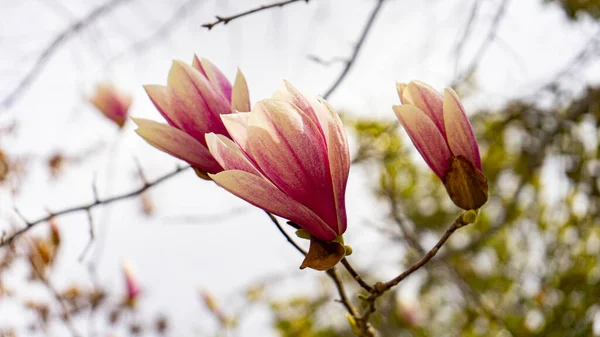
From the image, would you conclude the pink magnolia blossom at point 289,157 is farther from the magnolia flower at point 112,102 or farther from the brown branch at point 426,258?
the magnolia flower at point 112,102

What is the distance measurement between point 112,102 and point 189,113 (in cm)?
101

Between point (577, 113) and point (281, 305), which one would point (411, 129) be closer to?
point (577, 113)

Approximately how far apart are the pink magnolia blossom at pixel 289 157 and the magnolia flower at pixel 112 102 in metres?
1.05

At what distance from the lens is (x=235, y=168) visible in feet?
1.62

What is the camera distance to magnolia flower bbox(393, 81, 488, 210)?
538mm

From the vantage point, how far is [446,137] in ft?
1.82

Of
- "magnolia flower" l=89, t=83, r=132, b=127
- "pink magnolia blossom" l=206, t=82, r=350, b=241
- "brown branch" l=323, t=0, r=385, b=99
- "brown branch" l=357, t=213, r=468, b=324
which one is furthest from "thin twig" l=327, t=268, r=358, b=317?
"magnolia flower" l=89, t=83, r=132, b=127

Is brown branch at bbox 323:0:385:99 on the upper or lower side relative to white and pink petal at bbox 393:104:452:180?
upper

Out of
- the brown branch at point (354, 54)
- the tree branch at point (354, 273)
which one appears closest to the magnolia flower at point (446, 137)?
the tree branch at point (354, 273)

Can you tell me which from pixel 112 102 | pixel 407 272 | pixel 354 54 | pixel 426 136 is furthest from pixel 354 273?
pixel 112 102

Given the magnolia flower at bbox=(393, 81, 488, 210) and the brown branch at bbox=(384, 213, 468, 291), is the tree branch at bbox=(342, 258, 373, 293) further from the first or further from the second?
the magnolia flower at bbox=(393, 81, 488, 210)

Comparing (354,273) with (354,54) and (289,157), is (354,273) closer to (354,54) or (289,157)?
(289,157)

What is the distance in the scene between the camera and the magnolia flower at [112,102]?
1444 millimetres

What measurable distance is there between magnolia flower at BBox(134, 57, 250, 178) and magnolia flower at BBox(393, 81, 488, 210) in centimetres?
20
